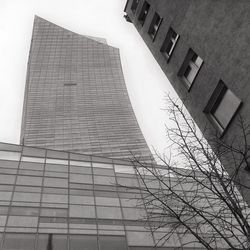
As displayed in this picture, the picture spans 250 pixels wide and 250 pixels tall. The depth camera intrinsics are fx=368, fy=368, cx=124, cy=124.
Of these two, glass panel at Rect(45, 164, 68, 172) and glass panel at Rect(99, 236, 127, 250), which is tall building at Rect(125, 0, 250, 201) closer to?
glass panel at Rect(99, 236, 127, 250)

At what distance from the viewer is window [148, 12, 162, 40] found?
682 inches

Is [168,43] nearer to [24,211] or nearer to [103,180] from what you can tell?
[24,211]

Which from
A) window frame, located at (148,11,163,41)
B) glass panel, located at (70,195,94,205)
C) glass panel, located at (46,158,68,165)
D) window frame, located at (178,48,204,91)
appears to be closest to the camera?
window frame, located at (178,48,204,91)

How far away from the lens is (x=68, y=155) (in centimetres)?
2977

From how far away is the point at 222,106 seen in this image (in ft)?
40.7

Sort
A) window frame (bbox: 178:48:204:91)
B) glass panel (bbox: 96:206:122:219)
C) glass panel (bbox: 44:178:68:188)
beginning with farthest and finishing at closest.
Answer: glass panel (bbox: 44:178:68:188) → glass panel (bbox: 96:206:122:219) → window frame (bbox: 178:48:204:91)

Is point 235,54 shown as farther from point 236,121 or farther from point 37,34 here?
point 37,34

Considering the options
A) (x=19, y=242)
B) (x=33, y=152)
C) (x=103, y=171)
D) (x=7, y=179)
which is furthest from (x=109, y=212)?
(x=33, y=152)

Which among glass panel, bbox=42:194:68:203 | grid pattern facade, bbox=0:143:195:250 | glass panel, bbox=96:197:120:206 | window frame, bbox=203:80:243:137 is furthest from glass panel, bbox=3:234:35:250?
window frame, bbox=203:80:243:137

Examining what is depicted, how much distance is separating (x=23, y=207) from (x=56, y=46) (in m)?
132

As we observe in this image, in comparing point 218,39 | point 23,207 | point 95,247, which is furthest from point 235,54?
point 23,207

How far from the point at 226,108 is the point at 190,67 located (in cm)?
319

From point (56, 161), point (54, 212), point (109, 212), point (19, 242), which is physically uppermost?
point (19, 242)

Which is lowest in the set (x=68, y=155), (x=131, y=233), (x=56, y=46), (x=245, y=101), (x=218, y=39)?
(x=56, y=46)
